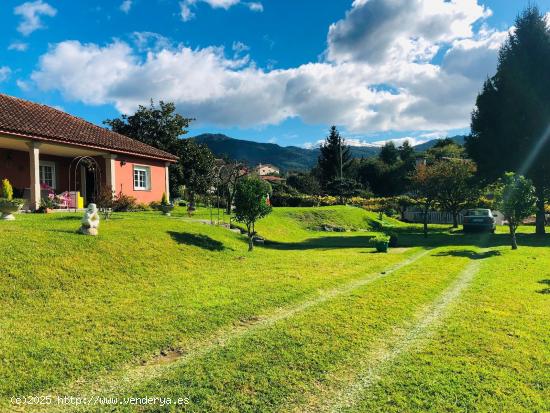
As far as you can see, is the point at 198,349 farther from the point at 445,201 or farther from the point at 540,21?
the point at 540,21

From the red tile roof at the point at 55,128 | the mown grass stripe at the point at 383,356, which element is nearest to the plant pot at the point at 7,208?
the red tile roof at the point at 55,128

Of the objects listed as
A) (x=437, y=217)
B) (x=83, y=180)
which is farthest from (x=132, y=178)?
(x=437, y=217)

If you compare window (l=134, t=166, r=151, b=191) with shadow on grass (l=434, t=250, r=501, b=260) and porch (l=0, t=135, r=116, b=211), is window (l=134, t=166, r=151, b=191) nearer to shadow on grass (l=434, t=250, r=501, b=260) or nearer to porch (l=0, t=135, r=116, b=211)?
porch (l=0, t=135, r=116, b=211)

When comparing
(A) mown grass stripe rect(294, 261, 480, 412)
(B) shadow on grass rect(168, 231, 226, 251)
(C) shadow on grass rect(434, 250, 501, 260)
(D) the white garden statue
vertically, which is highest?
(D) the white garden statue

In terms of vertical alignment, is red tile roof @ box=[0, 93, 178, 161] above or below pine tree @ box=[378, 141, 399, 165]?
below

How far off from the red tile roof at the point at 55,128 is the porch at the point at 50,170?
14.7 inches

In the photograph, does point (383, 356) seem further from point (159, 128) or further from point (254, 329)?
point (159, 128)

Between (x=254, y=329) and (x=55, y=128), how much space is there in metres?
15.7

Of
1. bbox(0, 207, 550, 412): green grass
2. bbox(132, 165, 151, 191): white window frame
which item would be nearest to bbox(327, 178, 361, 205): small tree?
bbox(132, 165, 151, 191): white window frame

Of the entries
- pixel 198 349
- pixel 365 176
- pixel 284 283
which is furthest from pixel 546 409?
pixel 365 176

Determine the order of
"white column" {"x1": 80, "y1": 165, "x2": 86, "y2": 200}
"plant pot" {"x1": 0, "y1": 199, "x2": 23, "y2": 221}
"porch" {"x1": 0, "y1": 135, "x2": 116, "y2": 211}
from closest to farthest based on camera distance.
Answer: "plant pot" {"x1": 0, "y1": 199, "x2": 23, "y2": 221}
"porch" {"x1": 0, "y1": 135, "x2": 116, "y2": 211}
"white column" {"x1": 80, "y1": 165, "x2": 86, "y2": 200}

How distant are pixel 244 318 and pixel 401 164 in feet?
208

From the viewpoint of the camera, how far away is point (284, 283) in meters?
8.20

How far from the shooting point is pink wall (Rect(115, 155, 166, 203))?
1934cm
